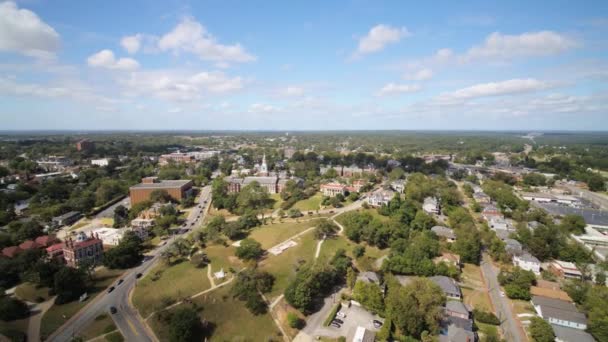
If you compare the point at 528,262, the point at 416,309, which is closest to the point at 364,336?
the point at 416,309

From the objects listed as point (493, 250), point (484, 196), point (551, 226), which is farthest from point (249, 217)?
point (484, 196)

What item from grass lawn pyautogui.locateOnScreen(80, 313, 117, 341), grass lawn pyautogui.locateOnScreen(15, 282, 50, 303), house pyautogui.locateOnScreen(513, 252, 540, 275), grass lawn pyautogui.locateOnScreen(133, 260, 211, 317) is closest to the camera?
grass lawn pyautogui.locateOnScreen(80, 313, 117, 341)

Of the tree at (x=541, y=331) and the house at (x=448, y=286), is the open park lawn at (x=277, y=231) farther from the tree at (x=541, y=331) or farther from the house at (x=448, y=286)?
the tree at (x=541, y=331)

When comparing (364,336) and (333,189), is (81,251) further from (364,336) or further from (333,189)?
(333,189)

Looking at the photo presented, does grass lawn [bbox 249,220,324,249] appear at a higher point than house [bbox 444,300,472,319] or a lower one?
higher

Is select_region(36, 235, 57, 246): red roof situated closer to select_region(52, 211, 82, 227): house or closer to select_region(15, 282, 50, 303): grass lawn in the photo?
select_region(15, 282, 50, 303): grass lawn

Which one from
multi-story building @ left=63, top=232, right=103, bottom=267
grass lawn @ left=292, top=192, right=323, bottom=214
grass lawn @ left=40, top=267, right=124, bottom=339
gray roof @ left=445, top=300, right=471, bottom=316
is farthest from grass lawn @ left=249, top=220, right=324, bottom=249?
gray roof @ left=445, top=300, right=471, bottom=316

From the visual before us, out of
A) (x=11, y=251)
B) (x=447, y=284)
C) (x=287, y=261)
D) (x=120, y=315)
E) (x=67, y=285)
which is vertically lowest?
(x=120, y=315)
